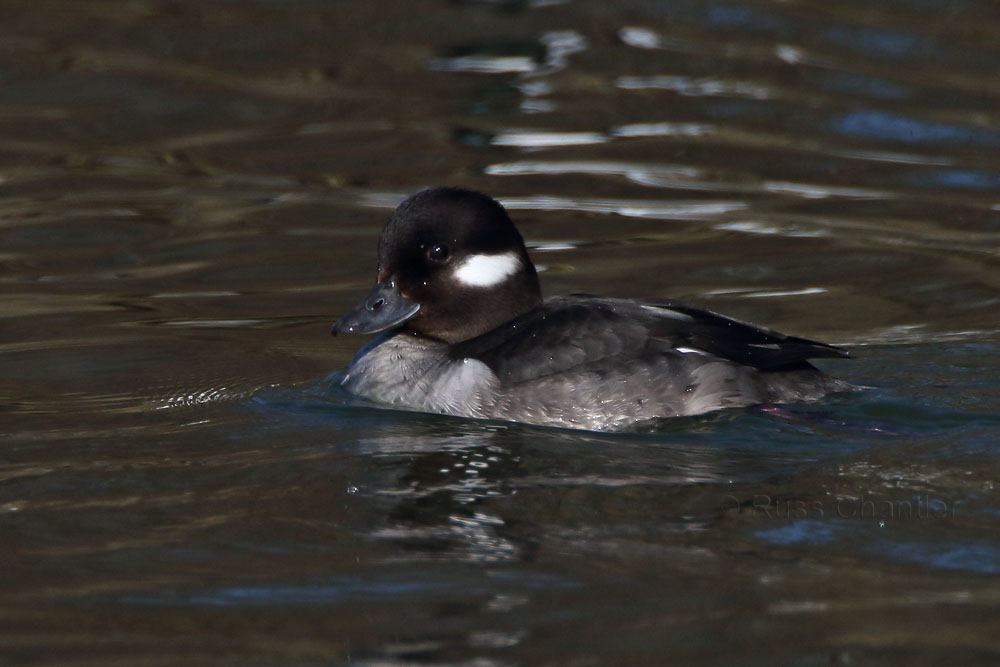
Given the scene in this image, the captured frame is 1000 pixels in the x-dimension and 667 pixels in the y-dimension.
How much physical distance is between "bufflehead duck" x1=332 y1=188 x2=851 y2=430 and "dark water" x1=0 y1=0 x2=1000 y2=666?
6.5 inches

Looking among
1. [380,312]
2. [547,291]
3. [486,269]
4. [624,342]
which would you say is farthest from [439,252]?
[547,291]

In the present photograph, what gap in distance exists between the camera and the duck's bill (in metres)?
6.72

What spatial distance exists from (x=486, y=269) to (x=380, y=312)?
532mm

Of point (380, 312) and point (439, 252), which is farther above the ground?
point (439, 252)

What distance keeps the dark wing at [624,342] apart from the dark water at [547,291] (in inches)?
10.7

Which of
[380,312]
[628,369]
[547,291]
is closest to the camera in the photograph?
[628,369]

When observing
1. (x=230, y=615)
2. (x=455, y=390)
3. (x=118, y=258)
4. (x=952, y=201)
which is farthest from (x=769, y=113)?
(x=230, y=615)

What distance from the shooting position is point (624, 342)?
20.3 feet

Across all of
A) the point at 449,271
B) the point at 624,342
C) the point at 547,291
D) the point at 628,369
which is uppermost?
the point at 449,271

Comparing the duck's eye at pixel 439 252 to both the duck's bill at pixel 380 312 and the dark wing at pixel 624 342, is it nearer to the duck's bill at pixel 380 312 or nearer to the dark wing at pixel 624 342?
the duck's bill at pixel 380 312

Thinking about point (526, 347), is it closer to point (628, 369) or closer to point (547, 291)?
point (628, 369)

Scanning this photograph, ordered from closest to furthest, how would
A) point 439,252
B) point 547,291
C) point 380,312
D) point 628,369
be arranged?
point 628,369 < point 439,252 < point 380,312 < point 547,291

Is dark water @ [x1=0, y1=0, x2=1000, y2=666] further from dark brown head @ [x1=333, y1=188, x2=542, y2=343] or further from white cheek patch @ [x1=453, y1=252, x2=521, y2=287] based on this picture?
white cheek patch @ [x1=453, y1=252, x2=521, y2=287]

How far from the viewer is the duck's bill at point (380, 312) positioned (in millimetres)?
6719
